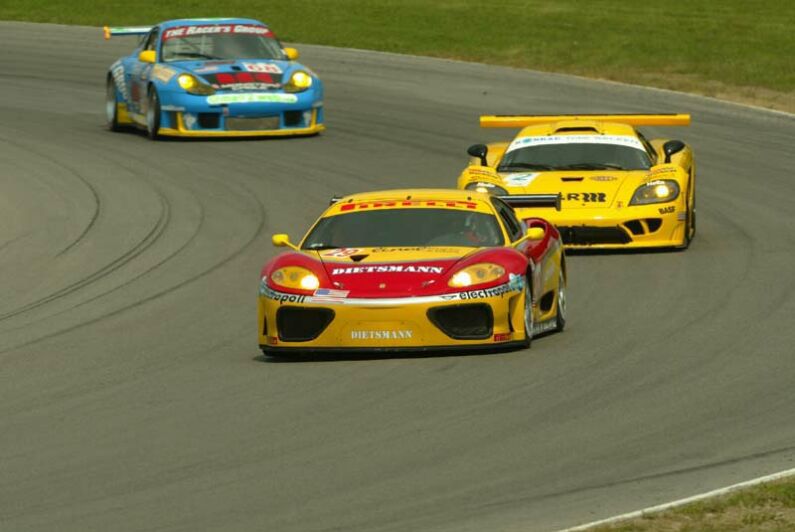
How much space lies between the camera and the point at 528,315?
1247cm

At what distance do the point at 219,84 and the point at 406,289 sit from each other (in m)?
12.3

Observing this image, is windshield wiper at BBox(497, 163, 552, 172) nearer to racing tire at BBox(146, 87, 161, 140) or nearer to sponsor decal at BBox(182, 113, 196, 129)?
sponsor decal at BBox(182, 113, 196, 129)

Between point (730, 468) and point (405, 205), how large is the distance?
192 inches

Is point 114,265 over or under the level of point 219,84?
over

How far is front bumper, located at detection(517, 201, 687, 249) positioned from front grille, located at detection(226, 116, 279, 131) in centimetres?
770

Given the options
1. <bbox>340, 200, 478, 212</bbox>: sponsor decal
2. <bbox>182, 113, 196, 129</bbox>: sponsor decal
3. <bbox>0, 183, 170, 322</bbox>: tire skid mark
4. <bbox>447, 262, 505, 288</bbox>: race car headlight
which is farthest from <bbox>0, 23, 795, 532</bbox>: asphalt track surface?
<bbox>340, 200, 478, 212</bbox>: sponsor decal

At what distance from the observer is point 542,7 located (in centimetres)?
3709

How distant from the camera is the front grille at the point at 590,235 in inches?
679

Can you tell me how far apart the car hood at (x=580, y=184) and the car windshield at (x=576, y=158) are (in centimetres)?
18

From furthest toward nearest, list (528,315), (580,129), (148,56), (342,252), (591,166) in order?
(148,56) < (580,129) < (591,166) < (342,252) < (528,315)

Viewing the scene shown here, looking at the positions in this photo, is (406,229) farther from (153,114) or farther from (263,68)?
(153,114)

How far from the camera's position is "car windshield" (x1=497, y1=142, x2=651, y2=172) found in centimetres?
1823

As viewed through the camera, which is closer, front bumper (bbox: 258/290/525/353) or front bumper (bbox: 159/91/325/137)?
front bumper (bbox: 258/290/525/353)

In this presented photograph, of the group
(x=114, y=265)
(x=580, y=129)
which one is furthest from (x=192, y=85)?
(x=114, y=265)
